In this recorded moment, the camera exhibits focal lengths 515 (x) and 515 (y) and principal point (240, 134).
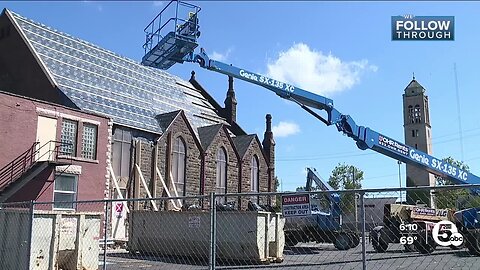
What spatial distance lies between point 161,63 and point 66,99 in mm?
8012

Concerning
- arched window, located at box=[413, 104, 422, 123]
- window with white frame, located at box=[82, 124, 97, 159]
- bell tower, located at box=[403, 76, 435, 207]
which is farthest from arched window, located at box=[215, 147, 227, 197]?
arched window, located at box=[413, 104, 422, 123]

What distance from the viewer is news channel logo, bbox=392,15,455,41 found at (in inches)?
770

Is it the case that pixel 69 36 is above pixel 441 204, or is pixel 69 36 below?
above

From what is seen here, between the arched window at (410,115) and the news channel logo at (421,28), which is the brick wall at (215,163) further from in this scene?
the arched window at (410,115)

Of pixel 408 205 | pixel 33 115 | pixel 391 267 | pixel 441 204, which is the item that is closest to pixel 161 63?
pixel 33 115

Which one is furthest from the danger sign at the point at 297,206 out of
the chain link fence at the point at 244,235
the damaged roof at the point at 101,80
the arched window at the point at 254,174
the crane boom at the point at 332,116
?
the arched window at the point at 254,174

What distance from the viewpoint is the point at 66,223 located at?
43.3 ft

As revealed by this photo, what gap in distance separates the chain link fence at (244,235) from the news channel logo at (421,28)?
596 centimetres

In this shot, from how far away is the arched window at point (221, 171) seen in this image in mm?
41625

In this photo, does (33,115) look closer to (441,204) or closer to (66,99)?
(66,99)

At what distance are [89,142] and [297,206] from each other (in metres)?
20.4

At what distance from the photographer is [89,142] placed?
28.4 metres

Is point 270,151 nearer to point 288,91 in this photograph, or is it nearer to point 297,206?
point 288,91

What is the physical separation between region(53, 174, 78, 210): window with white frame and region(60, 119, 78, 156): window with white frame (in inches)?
50.2
